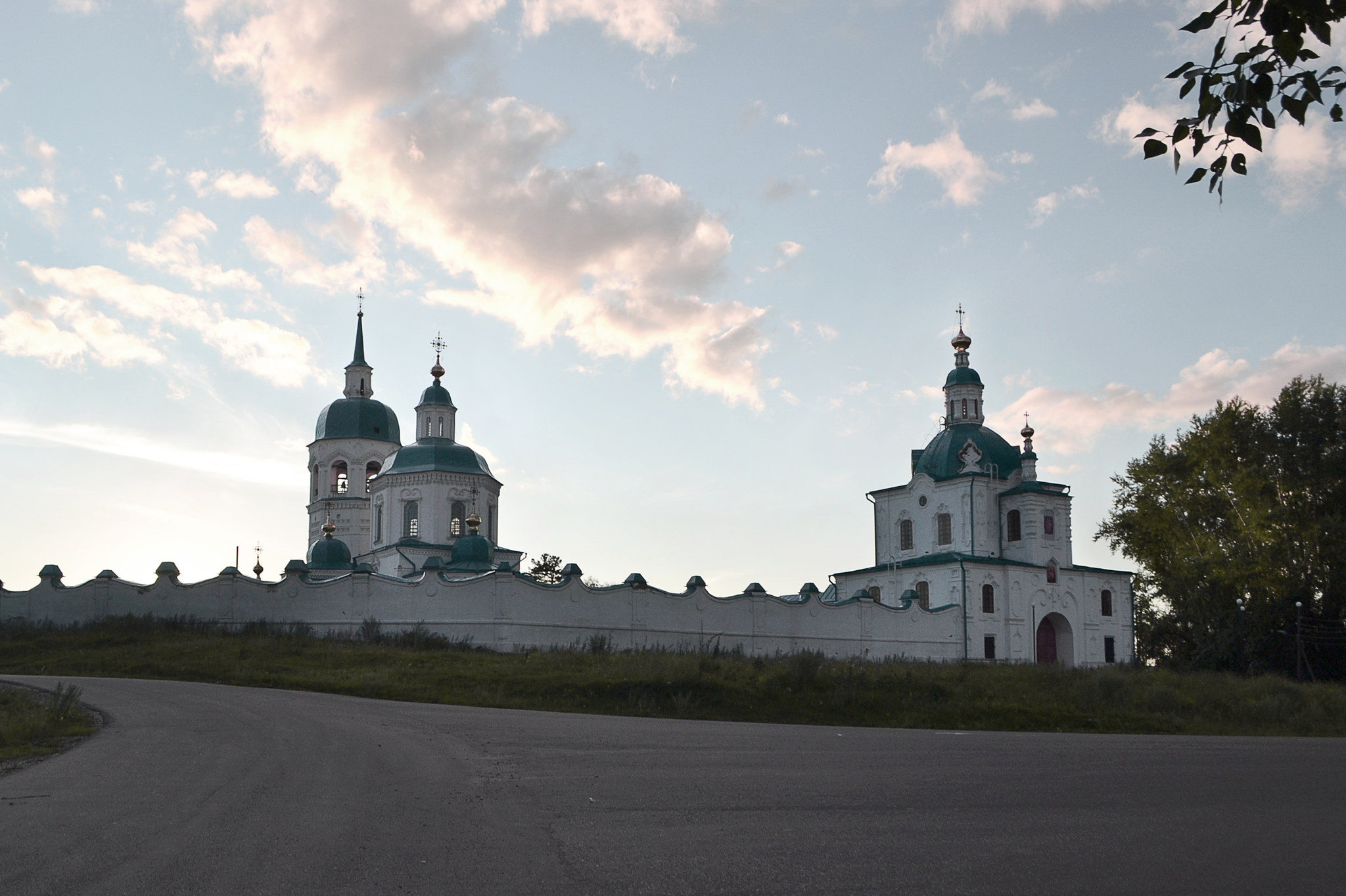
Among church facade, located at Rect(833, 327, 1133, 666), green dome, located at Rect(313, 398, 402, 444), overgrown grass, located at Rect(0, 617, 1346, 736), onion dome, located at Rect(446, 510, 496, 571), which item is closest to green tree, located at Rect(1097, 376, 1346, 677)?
church facade, located at Rect(833, 327, 1133, 666)

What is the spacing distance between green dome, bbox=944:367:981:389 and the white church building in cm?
9

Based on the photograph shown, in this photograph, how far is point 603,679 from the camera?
2067 cm

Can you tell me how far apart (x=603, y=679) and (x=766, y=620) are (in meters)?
14.3

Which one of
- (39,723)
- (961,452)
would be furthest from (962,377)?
(39,723)

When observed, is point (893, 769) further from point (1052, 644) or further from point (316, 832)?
point (1052, 644)

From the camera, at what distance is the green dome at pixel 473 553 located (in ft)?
136

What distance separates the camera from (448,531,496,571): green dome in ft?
136

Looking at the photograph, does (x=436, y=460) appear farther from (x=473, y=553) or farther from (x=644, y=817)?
(x=644, y=817)

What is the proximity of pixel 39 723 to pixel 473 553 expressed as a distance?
2928 centimetres

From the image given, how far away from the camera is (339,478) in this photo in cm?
5641

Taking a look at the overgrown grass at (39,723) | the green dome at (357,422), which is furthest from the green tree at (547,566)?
the overgrown grass at (39,723)

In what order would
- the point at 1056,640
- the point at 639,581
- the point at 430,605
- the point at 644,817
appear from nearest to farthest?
the point at 644,817, the point at 430,605, the point at 639,581, the point at 1056,640

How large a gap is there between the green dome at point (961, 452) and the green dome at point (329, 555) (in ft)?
81.1

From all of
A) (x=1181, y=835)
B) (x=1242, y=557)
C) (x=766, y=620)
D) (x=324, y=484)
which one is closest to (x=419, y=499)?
(x=324, y=484)
